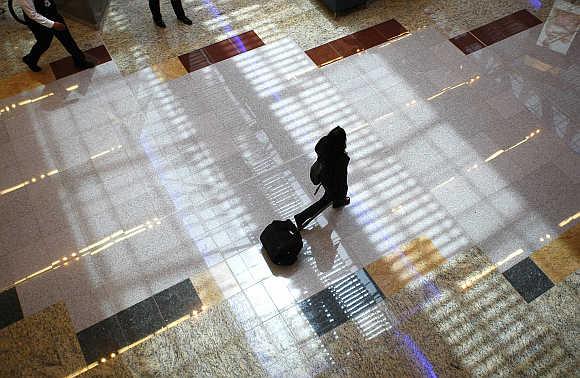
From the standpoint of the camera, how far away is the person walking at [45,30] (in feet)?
16.7

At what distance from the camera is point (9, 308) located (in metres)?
4.16

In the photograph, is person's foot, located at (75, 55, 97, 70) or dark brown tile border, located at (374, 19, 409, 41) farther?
dark brown tile border, located at (374, 19, 409, 41)

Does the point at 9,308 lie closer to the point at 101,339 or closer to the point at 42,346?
the point at 42,346

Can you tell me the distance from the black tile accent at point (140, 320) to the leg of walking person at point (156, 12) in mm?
3542

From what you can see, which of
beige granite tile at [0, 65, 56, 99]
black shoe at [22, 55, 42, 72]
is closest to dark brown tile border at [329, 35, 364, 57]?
beige granite tile at [0, 65, 56, 99]

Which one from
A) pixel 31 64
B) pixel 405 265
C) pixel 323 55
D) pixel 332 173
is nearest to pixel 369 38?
pixel 323 55

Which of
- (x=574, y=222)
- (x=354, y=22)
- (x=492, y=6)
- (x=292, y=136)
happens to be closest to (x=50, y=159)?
(x=292, y=136)

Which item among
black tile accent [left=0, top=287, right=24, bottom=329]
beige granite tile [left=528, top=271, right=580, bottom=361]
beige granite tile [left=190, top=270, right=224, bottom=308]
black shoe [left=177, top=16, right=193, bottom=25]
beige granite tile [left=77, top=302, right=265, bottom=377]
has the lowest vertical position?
beige granite tile [left=528, top=271, right=580, bottom=361]

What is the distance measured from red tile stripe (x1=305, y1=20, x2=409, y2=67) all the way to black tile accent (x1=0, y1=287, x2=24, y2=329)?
3712 millimetres

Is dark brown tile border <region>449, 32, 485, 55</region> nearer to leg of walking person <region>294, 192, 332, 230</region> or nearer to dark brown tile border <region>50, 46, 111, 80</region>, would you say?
leg of walking person <region>294, 192, 332, 230</region>

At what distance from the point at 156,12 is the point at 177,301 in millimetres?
3640

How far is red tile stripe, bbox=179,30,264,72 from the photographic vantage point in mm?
5887

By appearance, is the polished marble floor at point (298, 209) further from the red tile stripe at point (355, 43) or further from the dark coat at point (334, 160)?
the dark coat at point (334, 160)

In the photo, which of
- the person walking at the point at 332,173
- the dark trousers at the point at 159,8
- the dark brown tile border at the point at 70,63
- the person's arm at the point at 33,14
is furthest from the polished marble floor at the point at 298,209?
the person's arm at the point at 33,14
